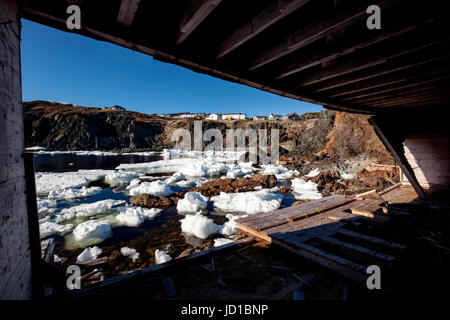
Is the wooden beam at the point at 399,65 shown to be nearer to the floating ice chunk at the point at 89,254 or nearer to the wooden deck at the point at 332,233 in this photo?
the wooden deck at the point at 332,233

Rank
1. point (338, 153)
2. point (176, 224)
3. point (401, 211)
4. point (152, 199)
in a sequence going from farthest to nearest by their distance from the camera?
1. point (338, 153)
2. point (152, 199)
3. point (176, 224)
4. point (401, 211)

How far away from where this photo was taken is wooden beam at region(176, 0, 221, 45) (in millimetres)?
1549

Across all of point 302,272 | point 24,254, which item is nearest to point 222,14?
point 24,254

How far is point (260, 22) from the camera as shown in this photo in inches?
70.1

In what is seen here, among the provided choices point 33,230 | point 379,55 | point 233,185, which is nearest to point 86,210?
point 233,185

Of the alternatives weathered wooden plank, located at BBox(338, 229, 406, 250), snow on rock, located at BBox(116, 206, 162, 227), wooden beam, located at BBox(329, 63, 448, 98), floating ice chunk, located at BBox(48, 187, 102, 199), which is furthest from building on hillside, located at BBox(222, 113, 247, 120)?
wooden beam, located at BBox(329, 63, 448, 98)

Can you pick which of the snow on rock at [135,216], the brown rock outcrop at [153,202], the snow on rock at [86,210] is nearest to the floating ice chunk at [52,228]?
the snow on rock at [86,210]

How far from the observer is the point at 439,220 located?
456 cm

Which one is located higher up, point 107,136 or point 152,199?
point 107,136

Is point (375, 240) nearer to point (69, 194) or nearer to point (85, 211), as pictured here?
point (85, 211)

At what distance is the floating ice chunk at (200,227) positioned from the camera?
7492 millimetres

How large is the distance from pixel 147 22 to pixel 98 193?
1577 centimetres

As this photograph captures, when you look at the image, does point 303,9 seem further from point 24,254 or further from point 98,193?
point 98,193

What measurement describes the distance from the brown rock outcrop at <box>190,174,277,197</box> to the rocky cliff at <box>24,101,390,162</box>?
12948 mm
